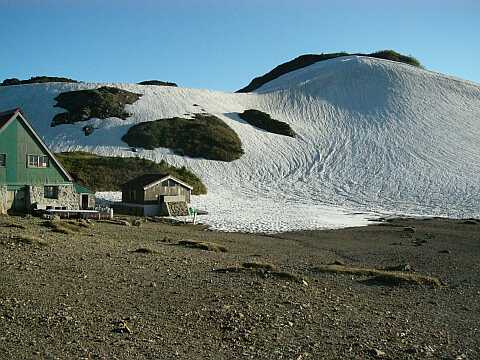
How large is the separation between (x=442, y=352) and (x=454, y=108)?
9316cm

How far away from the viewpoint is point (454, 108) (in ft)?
312

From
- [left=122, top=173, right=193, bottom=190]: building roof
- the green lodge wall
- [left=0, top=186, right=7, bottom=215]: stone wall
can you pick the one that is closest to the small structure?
[left=122, top=173, right=193, bottom=190]: building roof

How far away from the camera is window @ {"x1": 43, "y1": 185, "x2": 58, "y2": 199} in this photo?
35.0 metres

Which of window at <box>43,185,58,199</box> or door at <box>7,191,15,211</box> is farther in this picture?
window at <box>43,185,58,199</box>

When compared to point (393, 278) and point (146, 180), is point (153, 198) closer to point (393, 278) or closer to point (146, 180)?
point (146, 180)

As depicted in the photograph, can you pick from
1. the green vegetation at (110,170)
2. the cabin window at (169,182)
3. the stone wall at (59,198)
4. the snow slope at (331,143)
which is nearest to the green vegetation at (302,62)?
the snow slope at (331,143)

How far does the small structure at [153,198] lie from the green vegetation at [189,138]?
26.5 metres

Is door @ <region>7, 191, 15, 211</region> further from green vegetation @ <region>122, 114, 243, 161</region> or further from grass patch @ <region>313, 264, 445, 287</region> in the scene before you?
green vegetation @ <region>122, 114, 243, 161</region>

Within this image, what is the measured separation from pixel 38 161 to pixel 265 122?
181 ft

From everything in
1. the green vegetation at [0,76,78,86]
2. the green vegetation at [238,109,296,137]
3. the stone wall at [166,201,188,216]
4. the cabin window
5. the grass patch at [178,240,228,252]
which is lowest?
the grass patch at [178,240,228,252]

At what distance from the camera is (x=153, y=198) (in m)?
41.4

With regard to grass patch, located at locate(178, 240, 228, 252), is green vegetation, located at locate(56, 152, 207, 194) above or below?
above

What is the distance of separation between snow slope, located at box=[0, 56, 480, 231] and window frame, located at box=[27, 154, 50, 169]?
38.5ft

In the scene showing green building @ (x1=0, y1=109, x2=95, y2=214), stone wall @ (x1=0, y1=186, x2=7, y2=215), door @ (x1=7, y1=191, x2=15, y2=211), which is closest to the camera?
stone wall @ (x1=0, y1=186, x2=7, y2=215)
